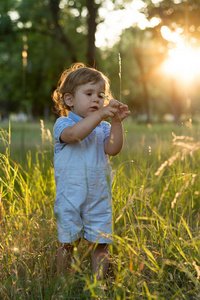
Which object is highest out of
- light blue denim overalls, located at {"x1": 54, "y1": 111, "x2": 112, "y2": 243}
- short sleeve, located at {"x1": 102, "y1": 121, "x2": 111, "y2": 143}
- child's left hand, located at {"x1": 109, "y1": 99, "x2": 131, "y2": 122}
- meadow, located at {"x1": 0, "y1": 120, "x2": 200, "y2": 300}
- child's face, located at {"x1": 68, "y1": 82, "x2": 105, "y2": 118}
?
child's face, located at {"x1": 68, "y1": 82, "x2": 105, "y2": 118}

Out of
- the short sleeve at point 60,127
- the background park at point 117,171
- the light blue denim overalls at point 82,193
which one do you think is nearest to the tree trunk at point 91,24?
the background park at point 117,171

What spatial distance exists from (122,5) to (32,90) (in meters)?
16.2

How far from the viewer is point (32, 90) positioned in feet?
104

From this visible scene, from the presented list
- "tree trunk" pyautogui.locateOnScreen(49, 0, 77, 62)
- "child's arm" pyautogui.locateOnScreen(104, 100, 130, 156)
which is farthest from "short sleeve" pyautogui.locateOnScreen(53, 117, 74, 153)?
"tree trunk" pyautogui.locateOnScreen(49, 0, 77, 62)

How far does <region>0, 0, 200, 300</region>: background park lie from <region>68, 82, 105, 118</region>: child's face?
0.14m

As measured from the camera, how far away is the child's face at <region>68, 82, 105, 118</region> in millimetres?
2115

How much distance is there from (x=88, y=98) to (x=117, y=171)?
0.51 metres

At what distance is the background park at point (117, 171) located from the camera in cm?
169

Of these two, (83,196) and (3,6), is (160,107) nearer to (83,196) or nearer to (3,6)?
(3,6)

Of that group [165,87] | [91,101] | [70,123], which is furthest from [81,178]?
[165,87]

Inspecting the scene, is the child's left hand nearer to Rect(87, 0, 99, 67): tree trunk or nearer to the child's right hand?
the child's right hand

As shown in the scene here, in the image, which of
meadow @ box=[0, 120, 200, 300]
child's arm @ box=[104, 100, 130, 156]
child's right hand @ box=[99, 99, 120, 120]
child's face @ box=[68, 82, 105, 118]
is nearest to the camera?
meadow @ box=[0, 120, 200, 300]

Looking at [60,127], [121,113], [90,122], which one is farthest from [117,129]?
[60,127]

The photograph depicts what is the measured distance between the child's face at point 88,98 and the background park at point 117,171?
137 mm
